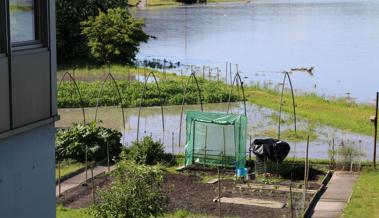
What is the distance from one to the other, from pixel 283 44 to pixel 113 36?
2083 centimetres

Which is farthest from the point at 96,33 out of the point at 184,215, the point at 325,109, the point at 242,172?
the point at 184,215

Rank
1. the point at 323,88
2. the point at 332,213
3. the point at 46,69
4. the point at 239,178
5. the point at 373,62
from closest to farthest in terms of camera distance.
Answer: the point at 46,69 < the point at 332,213 < the point at 239,178 < the point at 323,88 < the point at 373,62

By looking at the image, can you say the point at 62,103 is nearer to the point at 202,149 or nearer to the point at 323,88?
the point at 202,149

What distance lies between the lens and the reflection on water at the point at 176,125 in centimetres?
2109

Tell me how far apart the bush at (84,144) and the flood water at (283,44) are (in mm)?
Answer: 16333

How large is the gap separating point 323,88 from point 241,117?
18.4 m

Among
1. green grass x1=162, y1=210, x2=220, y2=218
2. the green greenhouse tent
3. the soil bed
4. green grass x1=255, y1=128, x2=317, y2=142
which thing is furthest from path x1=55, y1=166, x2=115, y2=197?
green grass x1=255, y1=128, x2=317, y2=142

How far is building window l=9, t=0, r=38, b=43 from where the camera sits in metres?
7.19

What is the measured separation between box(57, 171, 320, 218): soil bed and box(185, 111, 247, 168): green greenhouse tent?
3.29 feet

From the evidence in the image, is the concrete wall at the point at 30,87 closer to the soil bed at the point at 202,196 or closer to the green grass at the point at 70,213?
the green grass at the point at 70,213

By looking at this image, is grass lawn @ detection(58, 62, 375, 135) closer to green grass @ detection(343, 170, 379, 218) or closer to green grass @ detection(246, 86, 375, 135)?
green grass @ detection(246, 86, 375, 135)

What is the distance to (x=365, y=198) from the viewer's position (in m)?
14.8

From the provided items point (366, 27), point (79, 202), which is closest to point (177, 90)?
point (79, 202)

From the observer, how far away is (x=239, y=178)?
16.6m
